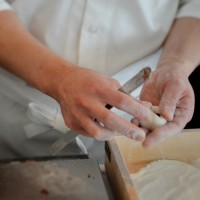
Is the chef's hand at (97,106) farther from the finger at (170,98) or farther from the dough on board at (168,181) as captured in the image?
the dough on board at (168,181)

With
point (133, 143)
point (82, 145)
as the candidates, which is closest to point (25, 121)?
point (82, 145)

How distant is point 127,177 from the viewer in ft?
1.82

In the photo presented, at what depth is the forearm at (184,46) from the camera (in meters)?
0.72

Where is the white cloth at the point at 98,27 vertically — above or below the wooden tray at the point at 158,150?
above

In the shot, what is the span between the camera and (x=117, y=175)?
0.59 m

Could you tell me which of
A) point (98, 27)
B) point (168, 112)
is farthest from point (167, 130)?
point (98, 27)

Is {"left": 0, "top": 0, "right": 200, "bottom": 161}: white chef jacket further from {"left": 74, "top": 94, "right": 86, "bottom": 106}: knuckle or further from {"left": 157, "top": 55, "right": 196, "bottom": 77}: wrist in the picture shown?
{"left": 74, "top": 94, "right": 86, "bottom": 106}: knuckle

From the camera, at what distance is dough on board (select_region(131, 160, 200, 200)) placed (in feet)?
2.15

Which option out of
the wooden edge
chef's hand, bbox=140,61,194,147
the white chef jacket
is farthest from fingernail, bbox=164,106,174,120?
the white chef jacket

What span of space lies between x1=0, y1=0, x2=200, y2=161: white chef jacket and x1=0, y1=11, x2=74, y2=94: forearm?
50mm

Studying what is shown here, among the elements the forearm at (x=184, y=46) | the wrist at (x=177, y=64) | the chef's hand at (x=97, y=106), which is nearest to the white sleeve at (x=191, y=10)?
the forearm at (x=184, y=46)

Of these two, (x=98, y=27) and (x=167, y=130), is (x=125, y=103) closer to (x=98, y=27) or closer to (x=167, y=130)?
(x=167, y=130)

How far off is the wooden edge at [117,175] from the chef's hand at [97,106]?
0.07m

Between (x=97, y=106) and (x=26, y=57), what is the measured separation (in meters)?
0.19
